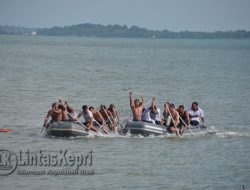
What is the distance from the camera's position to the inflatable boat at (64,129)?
86.0 ft

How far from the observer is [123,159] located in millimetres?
23781

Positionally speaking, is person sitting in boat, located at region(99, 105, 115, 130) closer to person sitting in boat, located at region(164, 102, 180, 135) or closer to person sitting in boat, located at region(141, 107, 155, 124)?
person sitting in boat, located at region(141, 107, 155, 124)

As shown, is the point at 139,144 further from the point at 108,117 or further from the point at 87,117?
the point at 87,117

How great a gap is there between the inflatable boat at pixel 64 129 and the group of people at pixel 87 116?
0.33 metres

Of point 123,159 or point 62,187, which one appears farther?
point 123,159

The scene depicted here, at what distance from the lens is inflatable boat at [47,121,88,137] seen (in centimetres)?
2620

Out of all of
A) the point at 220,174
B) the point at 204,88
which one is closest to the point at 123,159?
the point at 220,174

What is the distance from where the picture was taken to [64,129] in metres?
26.2

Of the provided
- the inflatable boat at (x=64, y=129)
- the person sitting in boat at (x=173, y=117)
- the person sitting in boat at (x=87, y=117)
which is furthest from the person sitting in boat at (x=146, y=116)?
the inflatable boat at (x=64, y=129)

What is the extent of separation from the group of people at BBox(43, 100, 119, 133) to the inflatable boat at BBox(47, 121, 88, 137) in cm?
33

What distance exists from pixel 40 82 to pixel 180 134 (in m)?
24.8

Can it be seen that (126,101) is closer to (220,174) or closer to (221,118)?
(221,118)

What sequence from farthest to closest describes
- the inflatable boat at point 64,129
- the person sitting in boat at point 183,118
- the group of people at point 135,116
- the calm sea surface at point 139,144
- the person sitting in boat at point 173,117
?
1. the person sitting in boat at point 183,118
2. the person sitting in boat at point 173,117
3. the group of people at point 135,116
4. the inflatable boat at point 64,129
5. the calm sea surface at point 139,144

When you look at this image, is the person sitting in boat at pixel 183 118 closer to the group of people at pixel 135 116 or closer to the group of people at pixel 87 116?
the group of people at pixel 135 116
